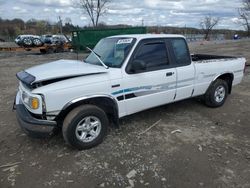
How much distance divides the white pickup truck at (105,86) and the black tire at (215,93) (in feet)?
1.04

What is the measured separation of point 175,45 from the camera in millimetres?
5328

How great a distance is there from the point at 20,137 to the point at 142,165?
2.37 meters

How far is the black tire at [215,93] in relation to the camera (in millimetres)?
6105

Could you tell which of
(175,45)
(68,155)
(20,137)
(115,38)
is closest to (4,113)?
(20,137)

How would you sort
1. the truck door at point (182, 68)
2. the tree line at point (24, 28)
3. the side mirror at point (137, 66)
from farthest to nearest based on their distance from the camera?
the tree line at point (24, 28)
the truck door at point (182, 68)
the side mirror at point (137, 66)

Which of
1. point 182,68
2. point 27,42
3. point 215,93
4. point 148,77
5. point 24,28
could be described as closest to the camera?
point 148,77

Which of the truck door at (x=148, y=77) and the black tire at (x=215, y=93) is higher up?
the truck door at (x=148, y=77)

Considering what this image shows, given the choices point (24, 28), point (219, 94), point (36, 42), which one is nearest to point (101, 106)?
point (219, 94)

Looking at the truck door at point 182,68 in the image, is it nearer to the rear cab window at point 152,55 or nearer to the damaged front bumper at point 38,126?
the rear cab window at point 152,55

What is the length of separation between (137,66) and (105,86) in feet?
2.18

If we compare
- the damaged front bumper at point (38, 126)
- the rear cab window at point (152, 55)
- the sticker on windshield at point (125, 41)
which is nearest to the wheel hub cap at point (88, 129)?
the damaged front bumper at point (38, 126)

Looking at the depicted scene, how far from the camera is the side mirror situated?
4.42m

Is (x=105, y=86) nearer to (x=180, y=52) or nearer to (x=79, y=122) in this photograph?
(x=79, y=122)

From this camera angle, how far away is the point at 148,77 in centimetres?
472
